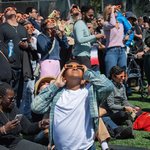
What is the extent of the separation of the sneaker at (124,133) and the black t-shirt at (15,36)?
224cm

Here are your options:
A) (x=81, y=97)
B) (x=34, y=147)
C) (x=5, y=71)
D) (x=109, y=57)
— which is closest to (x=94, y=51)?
(x=109, y=57)

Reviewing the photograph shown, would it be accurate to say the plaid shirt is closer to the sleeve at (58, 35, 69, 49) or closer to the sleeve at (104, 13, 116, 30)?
the sleeve at (58, 35, 69, 49)

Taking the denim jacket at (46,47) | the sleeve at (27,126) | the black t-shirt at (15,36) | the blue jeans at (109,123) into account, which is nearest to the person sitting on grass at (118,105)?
the blue jeans at (109,123)

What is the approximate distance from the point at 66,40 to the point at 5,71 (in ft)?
5.09

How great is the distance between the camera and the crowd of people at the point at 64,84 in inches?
215

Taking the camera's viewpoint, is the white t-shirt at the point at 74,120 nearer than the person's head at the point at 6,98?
Yes

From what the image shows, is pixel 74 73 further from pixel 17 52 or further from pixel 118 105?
pixel 17 52

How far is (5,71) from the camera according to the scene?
8719mm

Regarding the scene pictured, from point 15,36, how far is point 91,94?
420 cm

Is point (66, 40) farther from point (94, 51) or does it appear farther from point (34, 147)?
point (34, 147)

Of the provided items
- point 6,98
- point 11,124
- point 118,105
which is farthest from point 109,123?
point 11,124

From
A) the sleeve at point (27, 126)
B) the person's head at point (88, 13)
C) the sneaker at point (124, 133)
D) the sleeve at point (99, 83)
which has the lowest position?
the sneaker at point (124, 133)

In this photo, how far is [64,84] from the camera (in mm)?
5488

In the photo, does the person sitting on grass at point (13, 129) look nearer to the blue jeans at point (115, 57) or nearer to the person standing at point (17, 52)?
the person standing at point (17, 52)
